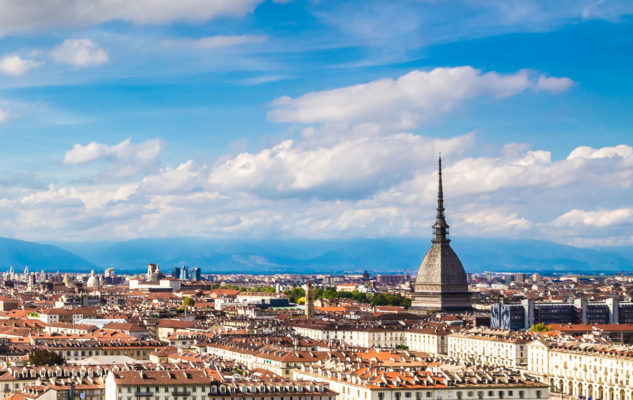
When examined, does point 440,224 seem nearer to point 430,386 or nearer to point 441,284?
point 441,284

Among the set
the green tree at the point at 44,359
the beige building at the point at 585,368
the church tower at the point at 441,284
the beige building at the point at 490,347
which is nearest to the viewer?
the green tree at the point at 44,359

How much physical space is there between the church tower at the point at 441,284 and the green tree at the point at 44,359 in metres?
81.5

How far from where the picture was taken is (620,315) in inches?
6058

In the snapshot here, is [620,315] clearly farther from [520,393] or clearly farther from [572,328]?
[520,393]

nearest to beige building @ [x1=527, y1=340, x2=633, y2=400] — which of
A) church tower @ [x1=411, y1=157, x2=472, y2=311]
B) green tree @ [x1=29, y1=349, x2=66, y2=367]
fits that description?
green tree @ [x1=29, y1=349, x2=66, y2=367]

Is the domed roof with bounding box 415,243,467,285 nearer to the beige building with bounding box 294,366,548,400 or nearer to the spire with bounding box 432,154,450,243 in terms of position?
the spire with bounding box 432,154,450,243

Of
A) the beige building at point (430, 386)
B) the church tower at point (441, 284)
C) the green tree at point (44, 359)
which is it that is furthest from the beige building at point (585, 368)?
the church tower at point (441, 284)

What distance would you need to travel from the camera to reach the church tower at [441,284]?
158 meters

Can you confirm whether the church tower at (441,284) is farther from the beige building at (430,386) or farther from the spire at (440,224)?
the beige building at (430,386)

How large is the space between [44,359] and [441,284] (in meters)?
83.9

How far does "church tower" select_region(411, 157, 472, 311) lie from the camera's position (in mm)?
157875

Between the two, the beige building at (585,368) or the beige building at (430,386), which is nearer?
the beige building at (430,386)

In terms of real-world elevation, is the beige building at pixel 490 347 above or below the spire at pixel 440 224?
below

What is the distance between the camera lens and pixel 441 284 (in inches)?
6216
